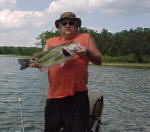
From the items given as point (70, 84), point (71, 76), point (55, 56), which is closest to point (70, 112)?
point (70, 84)

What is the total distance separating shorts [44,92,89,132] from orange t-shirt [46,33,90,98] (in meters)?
0.13

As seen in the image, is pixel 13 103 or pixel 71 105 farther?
pixel 13 103

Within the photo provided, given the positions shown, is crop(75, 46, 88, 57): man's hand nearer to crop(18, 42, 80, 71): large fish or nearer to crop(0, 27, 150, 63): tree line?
crop(18, 42, 80, 71): large fish

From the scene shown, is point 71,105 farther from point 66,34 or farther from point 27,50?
point 27,50

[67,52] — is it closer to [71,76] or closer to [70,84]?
[71,76]

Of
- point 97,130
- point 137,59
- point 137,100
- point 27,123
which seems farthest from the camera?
point 137,59

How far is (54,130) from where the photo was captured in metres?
5.77

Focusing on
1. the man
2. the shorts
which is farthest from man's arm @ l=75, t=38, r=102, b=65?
the shorts

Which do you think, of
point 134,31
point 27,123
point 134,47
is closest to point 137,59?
point 134,47

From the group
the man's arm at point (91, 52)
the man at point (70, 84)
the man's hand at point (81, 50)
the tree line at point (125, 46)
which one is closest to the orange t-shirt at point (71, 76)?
the man at point (70, 84)

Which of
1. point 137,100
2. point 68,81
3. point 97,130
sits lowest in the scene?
point 137,100

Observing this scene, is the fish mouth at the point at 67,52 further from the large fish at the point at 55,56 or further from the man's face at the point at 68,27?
the man's face at the point at 68,27

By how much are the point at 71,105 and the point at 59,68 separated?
27.0 inches

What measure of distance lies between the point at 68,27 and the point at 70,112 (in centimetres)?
149
